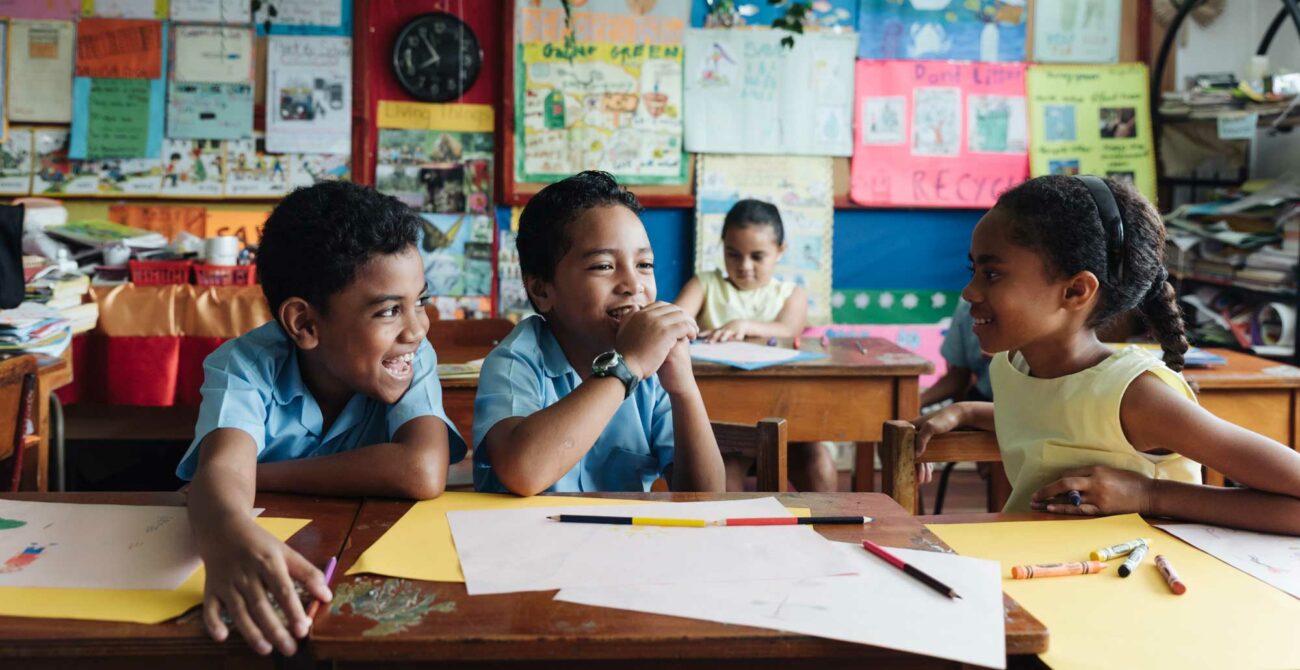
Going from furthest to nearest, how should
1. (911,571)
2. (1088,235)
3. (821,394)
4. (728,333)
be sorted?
(728,333), (821,394), (1088,235), (911,571)

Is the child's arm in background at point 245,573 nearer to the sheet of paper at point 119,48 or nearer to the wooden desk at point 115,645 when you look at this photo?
the wooden desk at point 115,645

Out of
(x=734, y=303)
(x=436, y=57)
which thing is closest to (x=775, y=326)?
(x=734, y=303)

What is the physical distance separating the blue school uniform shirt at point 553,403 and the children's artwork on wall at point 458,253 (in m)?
2.57

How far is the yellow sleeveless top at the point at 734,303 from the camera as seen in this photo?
3.48 m

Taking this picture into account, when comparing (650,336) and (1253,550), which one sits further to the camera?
(650,336)

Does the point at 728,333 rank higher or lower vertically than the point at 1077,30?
lower

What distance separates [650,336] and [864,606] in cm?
58

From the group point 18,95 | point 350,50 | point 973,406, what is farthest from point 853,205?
point 18,95

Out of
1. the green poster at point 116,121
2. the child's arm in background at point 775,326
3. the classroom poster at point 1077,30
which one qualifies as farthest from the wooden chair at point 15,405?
the classroom poster at point 1077,30

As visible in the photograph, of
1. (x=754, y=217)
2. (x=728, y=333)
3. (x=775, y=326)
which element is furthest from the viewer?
(x=754, y=217)

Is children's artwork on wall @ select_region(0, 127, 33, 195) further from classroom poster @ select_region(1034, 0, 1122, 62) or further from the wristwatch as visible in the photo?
classroom poster @ select_region(1034, 0, 1122, 62)

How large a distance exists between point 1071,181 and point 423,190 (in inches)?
116

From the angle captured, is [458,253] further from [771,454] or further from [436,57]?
[771,454]

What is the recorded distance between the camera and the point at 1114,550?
3.44 ft
